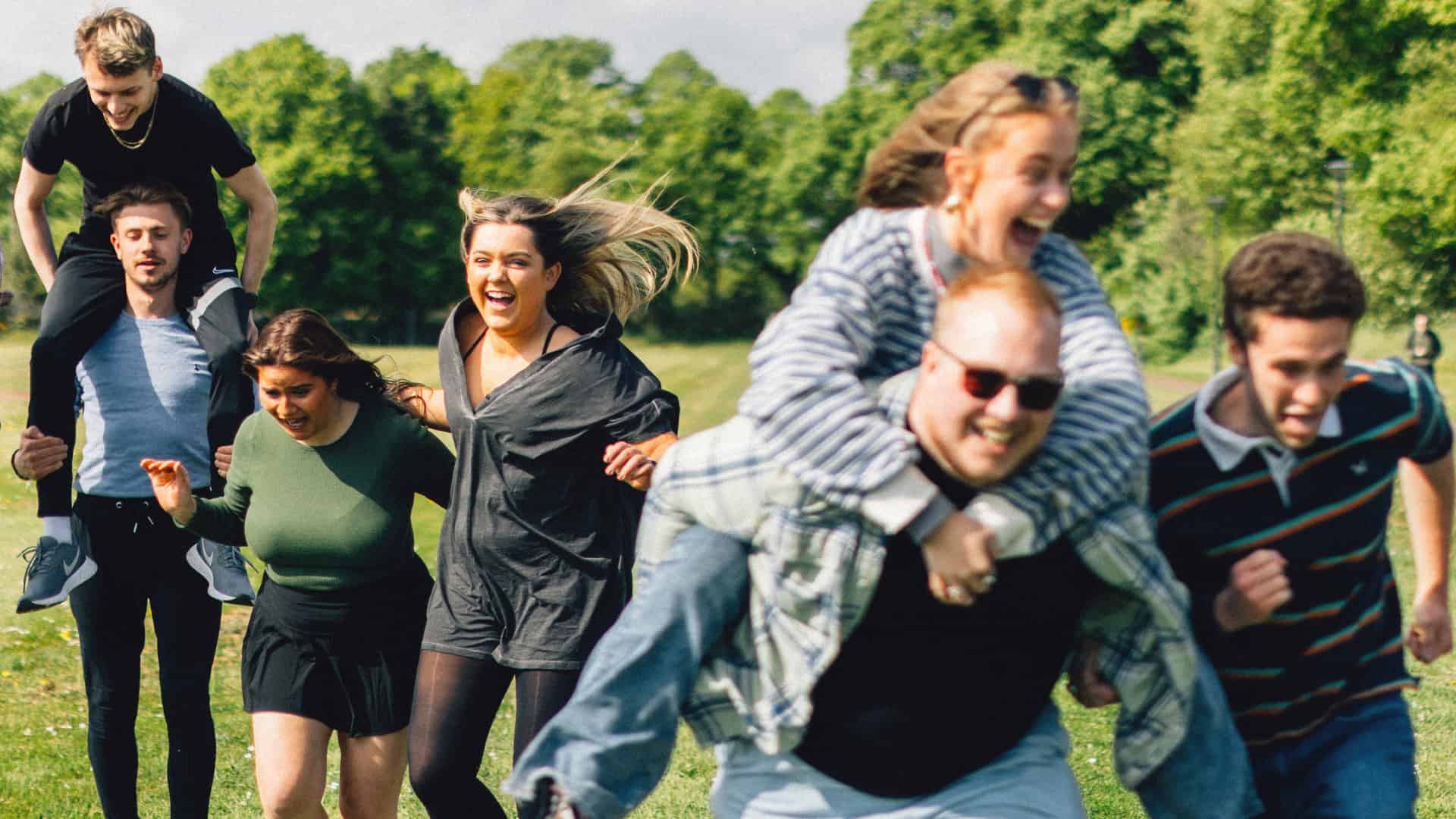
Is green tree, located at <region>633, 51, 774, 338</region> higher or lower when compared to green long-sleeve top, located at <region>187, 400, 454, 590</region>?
lower

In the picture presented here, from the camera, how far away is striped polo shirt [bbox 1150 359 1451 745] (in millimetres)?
3146

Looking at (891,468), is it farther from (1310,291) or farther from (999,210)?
(1310,291)

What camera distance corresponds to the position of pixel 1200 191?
49.0 metres

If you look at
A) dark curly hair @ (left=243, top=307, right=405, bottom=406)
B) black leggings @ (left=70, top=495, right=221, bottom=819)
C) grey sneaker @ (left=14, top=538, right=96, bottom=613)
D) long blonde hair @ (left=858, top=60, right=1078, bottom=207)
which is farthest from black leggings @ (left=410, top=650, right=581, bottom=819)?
long blonde hair @ (left=858, top=60, right=1078, bottom=207)

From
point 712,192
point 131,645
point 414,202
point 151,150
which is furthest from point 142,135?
point 712,192

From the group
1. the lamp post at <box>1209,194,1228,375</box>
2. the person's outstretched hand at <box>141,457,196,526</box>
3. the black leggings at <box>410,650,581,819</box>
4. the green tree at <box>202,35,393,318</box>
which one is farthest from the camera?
the green tree at <box>202,35,393,318</box>

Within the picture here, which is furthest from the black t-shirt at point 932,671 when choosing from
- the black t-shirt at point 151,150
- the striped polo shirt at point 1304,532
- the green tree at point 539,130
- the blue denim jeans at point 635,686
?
the green tree at point 539,130

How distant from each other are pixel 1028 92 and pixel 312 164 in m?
67.2

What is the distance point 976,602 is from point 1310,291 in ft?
3.06

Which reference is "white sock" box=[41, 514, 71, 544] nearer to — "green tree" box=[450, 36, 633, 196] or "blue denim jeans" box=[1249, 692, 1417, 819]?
"blue denim jeans" box=[1249, 692, 1417, 819]

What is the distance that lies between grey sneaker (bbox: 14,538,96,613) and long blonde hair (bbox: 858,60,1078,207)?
3.67 m

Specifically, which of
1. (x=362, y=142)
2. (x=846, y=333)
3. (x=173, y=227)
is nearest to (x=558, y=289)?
Answer: (x=173, y=227)

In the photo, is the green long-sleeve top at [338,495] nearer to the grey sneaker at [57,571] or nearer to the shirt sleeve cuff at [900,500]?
the grey sneaker at [57,571]

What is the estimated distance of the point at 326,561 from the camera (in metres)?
4.93
